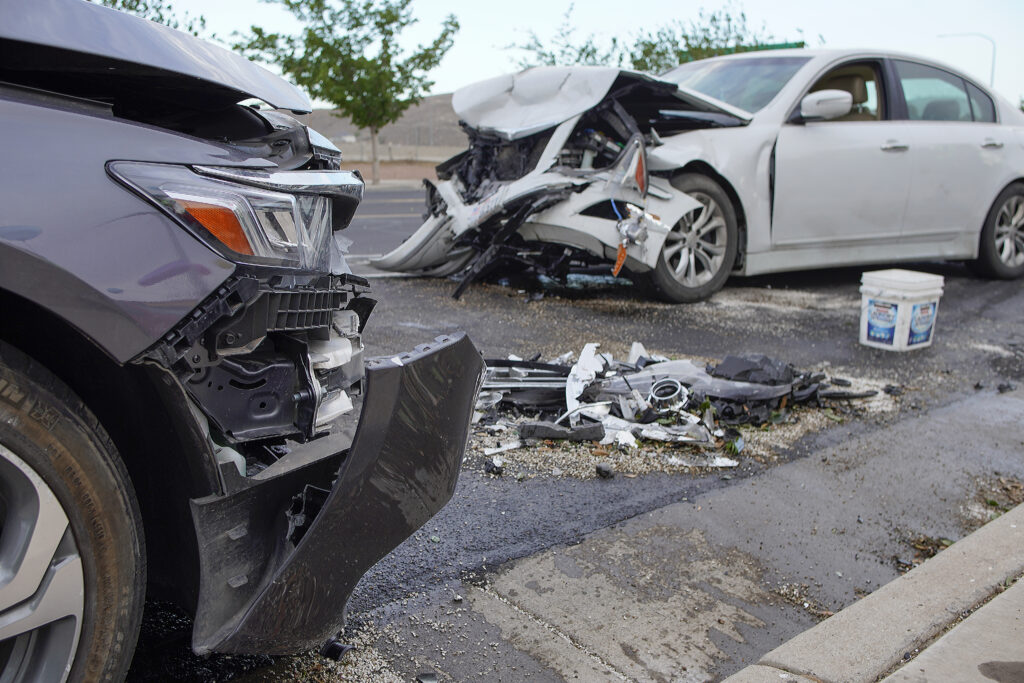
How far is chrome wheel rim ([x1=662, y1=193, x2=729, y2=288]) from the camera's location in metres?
6.76

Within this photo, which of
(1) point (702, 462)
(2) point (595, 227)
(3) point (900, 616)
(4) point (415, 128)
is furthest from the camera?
(4) point (415, 128)

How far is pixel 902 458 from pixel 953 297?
453 centimetres

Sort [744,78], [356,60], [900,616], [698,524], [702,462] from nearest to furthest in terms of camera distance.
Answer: [900,616] < [698,524] < [702,462] < [744,78] < [356,60]

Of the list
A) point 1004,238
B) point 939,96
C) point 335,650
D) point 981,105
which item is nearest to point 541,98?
point 939,96

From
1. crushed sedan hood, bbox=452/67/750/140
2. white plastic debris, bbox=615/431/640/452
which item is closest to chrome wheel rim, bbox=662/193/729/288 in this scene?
crushed sedan hood, bbox=452/67/750/140

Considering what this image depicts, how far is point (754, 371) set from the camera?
452 centimetres

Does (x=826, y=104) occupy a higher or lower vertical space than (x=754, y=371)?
higher

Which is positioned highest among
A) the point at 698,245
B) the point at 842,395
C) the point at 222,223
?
the point at 222,223

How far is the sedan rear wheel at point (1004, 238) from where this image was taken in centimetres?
834

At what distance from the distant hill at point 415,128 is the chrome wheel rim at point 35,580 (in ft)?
87.9

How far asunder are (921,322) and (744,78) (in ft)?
9.68

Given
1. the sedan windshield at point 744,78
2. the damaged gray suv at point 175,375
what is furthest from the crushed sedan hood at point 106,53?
the sedan windshield at point 744,78

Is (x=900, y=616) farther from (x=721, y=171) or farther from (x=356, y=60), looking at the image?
(x=356, y=60)

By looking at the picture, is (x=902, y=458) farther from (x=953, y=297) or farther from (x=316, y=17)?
(x=316, y=17)
